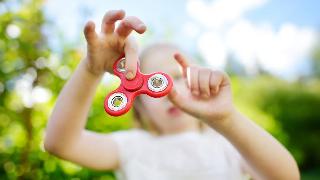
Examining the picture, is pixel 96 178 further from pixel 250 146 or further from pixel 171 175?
pixel 250 146

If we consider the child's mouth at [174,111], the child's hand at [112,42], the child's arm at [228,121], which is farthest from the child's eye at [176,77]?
the child's hand at [112,42]

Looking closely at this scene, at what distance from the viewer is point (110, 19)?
1.33 metres

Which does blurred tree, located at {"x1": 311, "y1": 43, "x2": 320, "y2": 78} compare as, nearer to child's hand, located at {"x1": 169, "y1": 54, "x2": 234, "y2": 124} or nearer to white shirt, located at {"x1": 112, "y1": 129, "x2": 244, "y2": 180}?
white shirt, located at {"x1": 112, "y1": 129, "x2": 244, "y2": 180}

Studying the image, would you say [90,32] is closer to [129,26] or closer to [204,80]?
[129,26]

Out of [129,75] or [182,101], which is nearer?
[129,75]

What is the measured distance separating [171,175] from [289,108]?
846 centimetres

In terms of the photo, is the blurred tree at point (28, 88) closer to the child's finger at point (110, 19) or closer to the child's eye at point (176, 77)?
the child's eye at point (176, 77)

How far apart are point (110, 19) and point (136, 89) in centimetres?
21

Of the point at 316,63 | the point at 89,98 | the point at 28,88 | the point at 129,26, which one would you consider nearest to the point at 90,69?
the point at 89,98

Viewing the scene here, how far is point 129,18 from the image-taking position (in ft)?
4.31

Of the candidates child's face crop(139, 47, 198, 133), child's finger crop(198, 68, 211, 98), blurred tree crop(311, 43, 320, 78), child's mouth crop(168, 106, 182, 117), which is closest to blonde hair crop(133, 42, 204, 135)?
child's face crop(139, 47, 198, 133)

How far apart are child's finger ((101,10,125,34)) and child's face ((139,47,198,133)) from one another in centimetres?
64

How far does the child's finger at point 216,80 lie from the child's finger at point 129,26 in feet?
0.76

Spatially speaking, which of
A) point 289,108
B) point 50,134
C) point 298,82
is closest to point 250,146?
point 50,134
